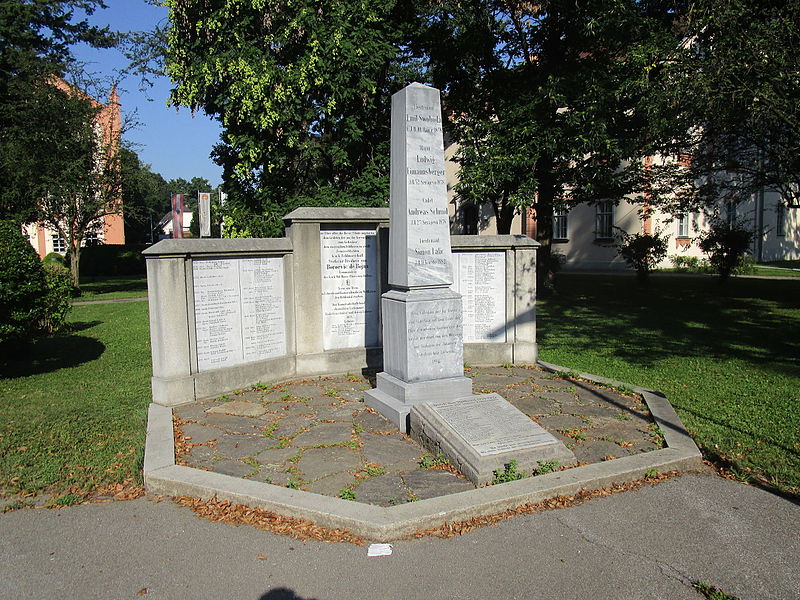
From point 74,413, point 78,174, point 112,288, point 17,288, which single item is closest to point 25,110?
point 78,174

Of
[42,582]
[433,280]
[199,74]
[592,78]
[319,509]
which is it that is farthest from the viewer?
[199,74]

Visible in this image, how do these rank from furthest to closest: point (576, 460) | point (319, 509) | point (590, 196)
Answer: point (590, 196), point (576, 460), point (319, 509)

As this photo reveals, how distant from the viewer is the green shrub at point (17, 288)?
8.09 m

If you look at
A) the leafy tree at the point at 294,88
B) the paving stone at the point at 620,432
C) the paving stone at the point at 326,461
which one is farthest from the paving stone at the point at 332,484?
the leafy tree at the point at 294,88

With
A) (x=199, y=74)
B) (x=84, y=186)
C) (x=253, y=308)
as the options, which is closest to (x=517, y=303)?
(x=253, y=308)

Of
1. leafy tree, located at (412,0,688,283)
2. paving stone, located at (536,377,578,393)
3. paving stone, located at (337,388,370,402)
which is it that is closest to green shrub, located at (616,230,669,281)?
leafy tree, located at (412,0,688,283)

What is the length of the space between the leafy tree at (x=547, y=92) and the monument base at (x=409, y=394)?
745 centimetres

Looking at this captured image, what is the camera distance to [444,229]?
6406 mm

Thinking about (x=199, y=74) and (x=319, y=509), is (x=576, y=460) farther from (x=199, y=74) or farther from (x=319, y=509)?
(x=199, y=74)

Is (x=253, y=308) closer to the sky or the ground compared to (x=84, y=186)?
closer to the ground

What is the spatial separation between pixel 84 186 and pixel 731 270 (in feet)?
76.7

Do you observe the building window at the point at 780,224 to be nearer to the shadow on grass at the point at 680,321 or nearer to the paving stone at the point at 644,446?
the shadow on grass at the point at 680,321

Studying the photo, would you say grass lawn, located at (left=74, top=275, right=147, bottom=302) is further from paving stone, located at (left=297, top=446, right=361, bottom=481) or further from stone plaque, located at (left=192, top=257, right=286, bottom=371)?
paving stone, located at (left=297, top=446, right=361, bottom=481)

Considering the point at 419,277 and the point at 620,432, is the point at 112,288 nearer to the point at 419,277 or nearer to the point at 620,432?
the point at 419,277
